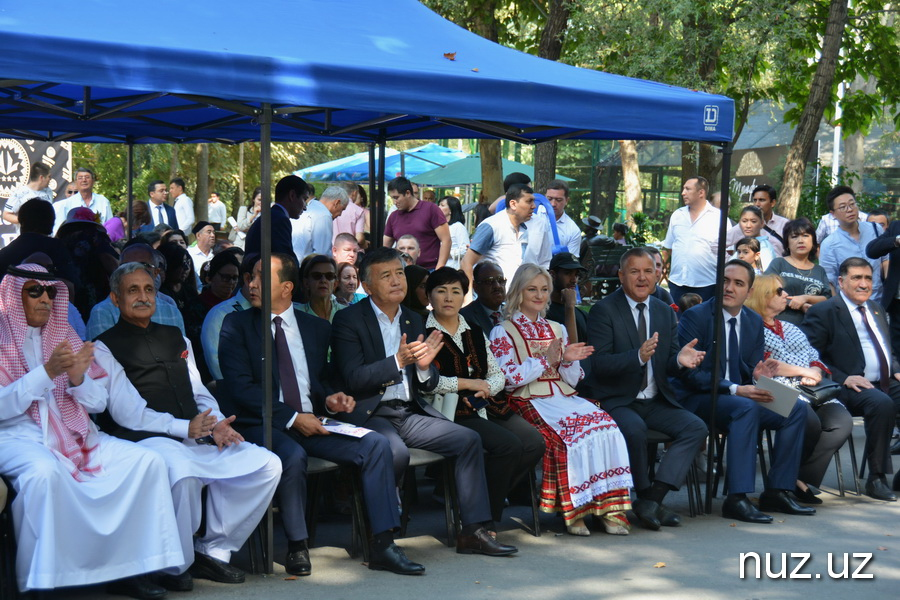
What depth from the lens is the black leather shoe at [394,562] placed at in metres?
5.15

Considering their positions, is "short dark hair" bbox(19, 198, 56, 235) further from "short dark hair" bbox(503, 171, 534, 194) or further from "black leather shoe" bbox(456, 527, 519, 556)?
"short dark hair" bbox(503, 171, 534, 194)

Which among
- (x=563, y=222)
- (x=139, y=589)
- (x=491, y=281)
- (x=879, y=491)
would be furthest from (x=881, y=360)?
(x=139, y=589)

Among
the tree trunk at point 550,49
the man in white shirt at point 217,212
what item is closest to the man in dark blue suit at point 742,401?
the tree trunk at point 550,49

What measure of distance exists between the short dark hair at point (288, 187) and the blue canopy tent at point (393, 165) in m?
11.9

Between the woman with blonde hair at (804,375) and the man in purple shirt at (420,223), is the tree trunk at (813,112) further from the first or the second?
the woman with blonde hair at (804,375)

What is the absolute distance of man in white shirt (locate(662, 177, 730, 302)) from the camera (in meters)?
9.58

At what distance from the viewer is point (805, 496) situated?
6.94 metres

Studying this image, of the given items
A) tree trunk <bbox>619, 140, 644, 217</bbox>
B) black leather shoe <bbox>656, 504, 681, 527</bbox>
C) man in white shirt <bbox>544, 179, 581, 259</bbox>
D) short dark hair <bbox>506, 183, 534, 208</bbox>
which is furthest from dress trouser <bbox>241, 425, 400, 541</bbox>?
tree trunk <bbox>619, 140, 644, 217</bbox>

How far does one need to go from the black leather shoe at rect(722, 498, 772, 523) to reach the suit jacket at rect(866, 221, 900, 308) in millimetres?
3141

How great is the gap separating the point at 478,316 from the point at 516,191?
2.51 metres

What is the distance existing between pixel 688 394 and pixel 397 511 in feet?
7.92

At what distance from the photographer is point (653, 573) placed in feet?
17.4

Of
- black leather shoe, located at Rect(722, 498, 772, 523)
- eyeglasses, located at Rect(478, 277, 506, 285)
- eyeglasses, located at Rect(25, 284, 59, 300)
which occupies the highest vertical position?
eyeglasses, located at Rect(478, 277, 506, 285)

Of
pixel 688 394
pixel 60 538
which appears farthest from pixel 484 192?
pixel 60 538
